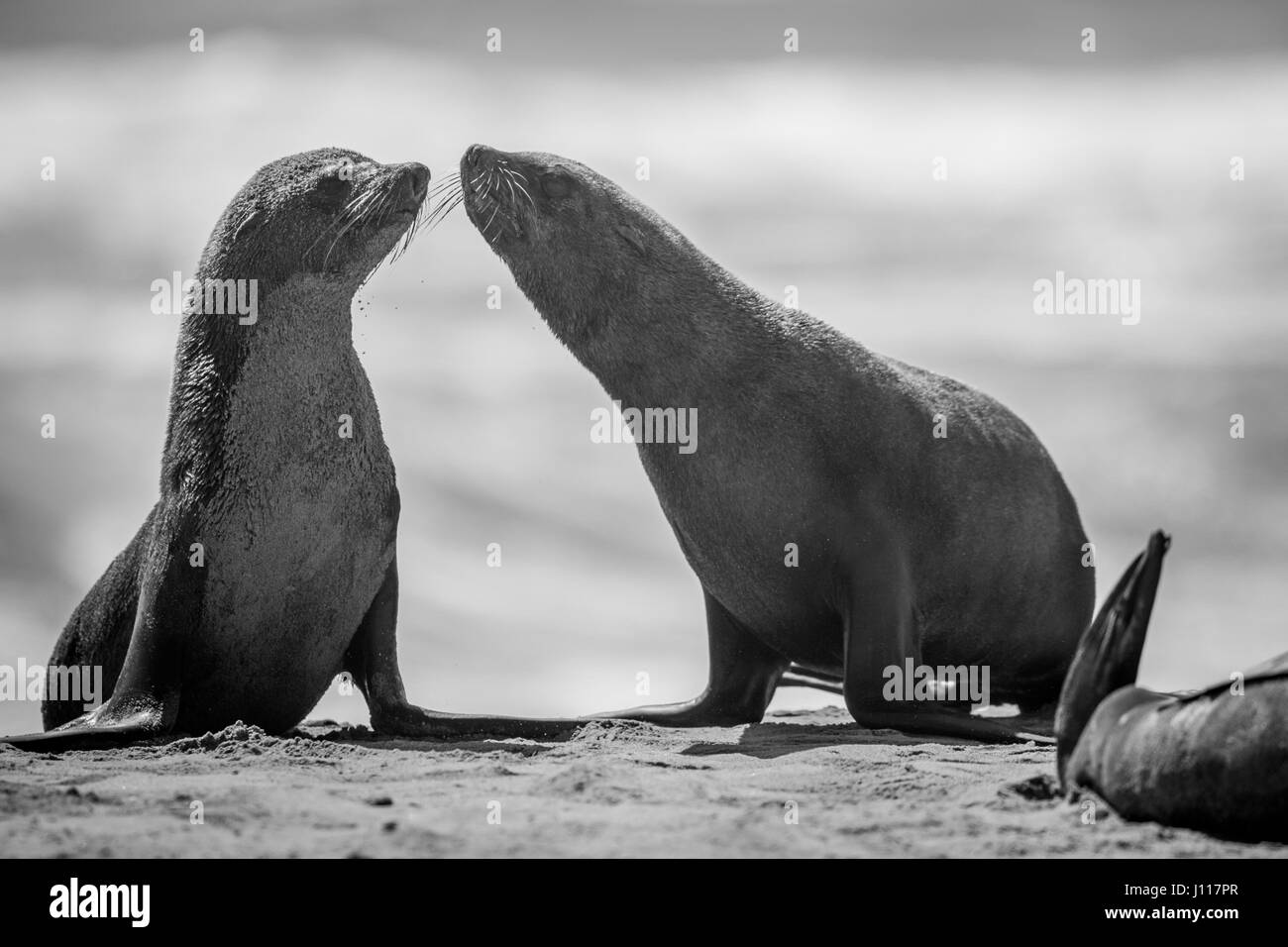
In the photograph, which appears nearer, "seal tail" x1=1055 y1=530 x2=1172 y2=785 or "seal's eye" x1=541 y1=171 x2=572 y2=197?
"seal tail" x1=1055 y1=530 x2=1172 y2=785

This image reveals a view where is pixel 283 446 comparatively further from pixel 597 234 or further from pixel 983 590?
pixel 983 590

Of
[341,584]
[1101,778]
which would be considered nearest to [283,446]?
[341,584]

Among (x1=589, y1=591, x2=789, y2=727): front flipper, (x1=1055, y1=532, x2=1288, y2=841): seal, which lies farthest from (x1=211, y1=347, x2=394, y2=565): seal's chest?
(x1=1055, y1=532, x2=1288, y2=841): seal

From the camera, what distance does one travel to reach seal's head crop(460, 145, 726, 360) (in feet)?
32.5

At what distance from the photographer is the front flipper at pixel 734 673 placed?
1049 centimetres

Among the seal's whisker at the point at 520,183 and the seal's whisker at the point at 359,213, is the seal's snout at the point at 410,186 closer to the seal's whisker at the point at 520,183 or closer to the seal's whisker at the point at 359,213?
the seal's whisker at the point at 359,213

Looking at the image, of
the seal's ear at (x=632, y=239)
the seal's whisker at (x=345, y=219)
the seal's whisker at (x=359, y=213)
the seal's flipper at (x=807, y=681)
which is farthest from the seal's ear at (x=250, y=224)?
the seal's flipper at (x=807, y=681)

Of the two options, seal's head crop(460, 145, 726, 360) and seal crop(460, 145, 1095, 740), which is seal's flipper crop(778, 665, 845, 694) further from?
seal's head crop(460, 145, 726, 360)

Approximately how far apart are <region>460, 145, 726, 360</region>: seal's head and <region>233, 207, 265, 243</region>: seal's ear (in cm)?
129

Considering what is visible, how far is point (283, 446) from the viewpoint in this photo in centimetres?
923

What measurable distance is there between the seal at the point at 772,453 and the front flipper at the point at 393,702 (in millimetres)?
1282

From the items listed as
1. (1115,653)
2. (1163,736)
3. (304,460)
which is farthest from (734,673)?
(1163,736)

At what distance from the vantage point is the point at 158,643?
28.9 feet
